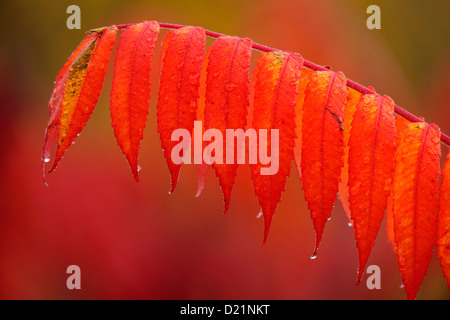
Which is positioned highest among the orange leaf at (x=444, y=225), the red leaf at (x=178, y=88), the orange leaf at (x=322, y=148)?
the red leaf at (x=178, y=88)

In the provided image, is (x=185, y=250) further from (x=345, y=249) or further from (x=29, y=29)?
(x=29, y=29)

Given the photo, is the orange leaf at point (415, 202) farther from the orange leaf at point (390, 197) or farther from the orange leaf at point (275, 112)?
the orange leaf at point (275, 112)

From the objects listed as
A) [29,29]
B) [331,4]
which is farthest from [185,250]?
[331,4]

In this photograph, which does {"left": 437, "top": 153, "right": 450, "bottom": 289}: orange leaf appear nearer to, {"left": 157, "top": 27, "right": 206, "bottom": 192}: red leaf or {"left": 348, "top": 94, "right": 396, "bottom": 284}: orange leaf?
{"left": 348, "top": 94, "right": 396, "bottom": 284}: orange leaf

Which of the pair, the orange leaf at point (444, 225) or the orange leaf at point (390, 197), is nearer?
the orange leaf at point (444, 225)

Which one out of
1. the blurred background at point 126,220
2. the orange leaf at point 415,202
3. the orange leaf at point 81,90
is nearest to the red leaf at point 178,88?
the orange leaf at point 81,90

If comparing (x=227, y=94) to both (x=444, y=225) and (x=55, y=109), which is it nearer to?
(x=55, y=109)

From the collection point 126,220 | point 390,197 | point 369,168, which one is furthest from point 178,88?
point 126,220

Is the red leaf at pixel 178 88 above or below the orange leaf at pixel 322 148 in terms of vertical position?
above
